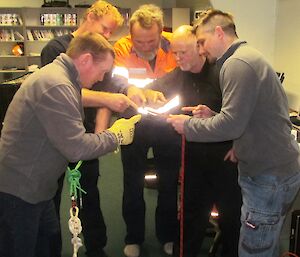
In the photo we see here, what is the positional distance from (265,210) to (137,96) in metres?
1.02

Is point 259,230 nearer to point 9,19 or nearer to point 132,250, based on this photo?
point 132,250

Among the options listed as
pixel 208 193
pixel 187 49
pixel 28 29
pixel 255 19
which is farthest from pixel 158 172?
pixel 28 29

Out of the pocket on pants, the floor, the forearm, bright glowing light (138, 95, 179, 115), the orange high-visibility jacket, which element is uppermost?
the orange high-visibility jacket

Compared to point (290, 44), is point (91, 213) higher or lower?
lower

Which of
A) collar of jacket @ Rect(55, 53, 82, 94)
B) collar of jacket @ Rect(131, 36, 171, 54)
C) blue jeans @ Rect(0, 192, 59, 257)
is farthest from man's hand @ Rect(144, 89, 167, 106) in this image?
blue jeans @ Rect(0, 192, 59, 257)

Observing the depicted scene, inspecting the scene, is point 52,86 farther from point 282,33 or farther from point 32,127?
point 282,33

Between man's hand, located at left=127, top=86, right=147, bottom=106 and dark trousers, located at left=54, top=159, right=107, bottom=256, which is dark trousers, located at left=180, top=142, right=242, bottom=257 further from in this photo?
dark trousers, located at left=54, top=159, right=107, bottom=256

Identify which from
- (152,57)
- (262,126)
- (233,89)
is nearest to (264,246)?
(262,126)

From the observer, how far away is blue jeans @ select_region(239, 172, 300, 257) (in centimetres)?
177

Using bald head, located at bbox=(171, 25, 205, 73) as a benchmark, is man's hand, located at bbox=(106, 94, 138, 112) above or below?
below

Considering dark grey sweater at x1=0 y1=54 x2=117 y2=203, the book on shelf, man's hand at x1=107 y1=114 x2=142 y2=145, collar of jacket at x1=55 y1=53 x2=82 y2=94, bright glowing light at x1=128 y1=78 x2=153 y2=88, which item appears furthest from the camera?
the book on shelf

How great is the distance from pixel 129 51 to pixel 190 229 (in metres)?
1.23

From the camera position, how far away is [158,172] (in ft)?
8.95

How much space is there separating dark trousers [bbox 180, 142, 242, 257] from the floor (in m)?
0.40
